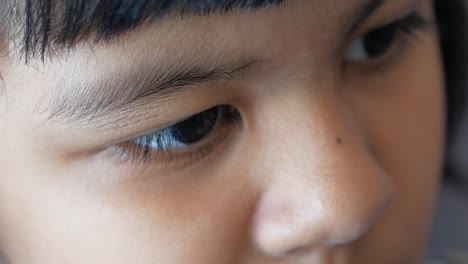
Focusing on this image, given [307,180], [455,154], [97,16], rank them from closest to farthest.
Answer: [97,16], [307,180], [455,154]

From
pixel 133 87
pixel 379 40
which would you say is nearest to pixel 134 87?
pixel 133 87

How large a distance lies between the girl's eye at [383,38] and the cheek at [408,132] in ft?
0.07

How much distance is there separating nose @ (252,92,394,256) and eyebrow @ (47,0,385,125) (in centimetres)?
7

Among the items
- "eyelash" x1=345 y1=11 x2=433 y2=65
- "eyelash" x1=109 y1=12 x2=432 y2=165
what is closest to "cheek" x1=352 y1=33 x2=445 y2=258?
"eyelash" x1=345 y1=11 x2=433 y2=65

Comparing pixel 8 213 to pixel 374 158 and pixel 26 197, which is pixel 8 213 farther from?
pixel 374 158

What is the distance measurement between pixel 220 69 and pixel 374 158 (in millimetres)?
176

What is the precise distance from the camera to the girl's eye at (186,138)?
488 millimetres

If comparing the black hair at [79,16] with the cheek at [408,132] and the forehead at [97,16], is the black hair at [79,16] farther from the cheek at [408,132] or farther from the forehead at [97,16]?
the cheek at [408,132]

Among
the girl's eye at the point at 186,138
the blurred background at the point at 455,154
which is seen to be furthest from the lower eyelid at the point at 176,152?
the blurred background at the point at 455,154

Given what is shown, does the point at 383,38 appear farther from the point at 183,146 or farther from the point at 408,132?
the point at 183,146

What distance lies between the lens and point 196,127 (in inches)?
19.4

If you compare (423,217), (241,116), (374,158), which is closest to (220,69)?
(241,116)

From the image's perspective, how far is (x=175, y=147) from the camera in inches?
19.4

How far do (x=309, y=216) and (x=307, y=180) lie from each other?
3cm
